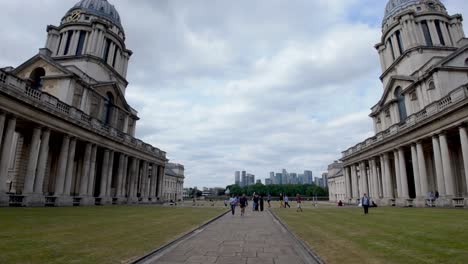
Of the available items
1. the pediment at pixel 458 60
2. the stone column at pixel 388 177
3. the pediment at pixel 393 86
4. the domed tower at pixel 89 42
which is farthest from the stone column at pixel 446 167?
the domed tower at pixel 89 42

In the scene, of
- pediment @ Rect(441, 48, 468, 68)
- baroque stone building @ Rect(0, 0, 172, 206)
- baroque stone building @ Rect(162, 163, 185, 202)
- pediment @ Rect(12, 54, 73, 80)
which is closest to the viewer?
baroque stone building @ Rect(0, 0, 172, 206)

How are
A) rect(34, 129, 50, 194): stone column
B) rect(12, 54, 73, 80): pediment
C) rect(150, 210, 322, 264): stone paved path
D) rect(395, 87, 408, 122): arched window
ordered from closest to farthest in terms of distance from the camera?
rect(150, 210, 322, 264): stone paved path → rect(34, 129, 50, 194): stone column → rect(12, 54, 73, 80): pediment → rect(395, 87, 408, 122): arched window

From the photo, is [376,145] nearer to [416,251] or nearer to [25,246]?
[416,251]

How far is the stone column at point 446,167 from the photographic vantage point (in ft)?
91.6

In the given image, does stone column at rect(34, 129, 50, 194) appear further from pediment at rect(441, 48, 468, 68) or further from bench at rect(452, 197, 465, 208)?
pediment at rect(441, 48, 468, 68)

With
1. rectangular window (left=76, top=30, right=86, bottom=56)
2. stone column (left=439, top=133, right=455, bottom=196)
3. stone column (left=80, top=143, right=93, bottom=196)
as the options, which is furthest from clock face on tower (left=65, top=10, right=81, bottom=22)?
stone column (left=439, top=133, right=455, bottom=196)

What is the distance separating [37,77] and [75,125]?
625 inches

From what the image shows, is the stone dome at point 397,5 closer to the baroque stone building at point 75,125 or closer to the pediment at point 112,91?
the baroque stone building at point 75,125

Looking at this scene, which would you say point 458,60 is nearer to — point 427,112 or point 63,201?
point 427,112

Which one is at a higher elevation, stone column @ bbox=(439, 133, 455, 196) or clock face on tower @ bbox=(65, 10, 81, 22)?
clock face on tower @ bbox=(65, 10, 81, 22)

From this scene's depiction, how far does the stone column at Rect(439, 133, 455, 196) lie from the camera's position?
91.6 ft

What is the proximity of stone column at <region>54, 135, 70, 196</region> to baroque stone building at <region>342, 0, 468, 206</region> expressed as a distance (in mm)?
40277

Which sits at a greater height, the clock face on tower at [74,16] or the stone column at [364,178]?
the clock face on tower at [74,16]

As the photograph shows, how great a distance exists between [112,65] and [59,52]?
9.49 m
